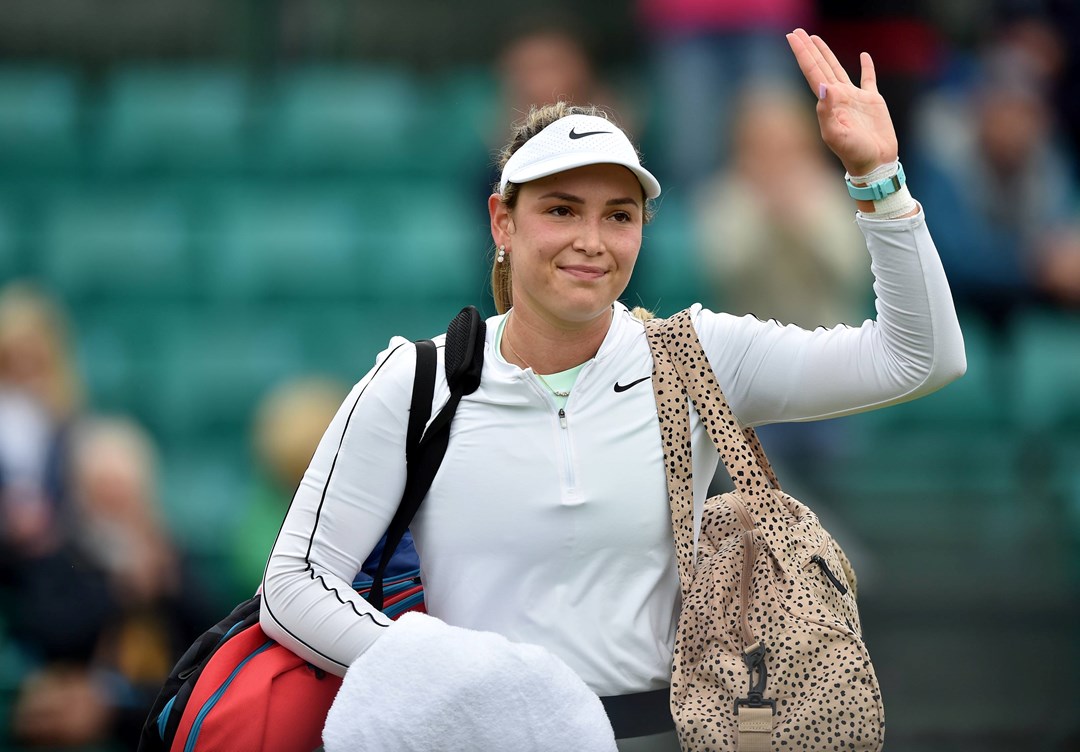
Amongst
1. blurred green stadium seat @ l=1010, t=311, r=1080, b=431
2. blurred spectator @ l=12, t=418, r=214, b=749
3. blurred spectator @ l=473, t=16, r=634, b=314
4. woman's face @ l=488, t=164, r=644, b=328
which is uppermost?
blurred spectator @ l=473, t=16, r=634, b=314

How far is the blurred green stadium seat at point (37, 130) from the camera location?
745cm

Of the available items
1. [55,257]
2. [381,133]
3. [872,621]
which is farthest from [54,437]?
[872,621]

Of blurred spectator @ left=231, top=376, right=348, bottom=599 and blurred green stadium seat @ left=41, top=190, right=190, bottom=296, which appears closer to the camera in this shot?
blurred spectator @ left=231, top=376, right=348, bottom=599

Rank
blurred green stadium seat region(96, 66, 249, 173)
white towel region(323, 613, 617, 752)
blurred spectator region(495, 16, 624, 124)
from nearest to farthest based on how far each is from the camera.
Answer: white towel region(323, 613, 617, 752) → blurred spectator region(495, 16, 624, 124) → blurred green stadium seat region(96, 66, 249, 173)

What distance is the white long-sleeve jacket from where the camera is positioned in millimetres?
2512

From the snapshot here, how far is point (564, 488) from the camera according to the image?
253 centimetres

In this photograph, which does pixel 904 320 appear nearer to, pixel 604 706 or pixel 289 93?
pixel 604 706

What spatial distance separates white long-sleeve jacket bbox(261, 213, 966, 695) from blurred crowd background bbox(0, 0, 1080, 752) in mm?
2535

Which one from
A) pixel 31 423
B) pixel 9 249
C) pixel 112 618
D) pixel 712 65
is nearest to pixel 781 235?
pixel 712 65

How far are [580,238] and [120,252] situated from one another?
490 cm

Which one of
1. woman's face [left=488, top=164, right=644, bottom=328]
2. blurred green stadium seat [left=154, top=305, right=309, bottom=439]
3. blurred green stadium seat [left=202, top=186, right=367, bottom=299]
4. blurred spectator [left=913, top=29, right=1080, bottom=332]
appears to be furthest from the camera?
blurred green stadium seat [left=202, top=186, right=367, bottom=299]

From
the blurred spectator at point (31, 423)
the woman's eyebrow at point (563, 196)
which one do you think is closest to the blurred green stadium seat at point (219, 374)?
the blurred spectator at point (31, 423)

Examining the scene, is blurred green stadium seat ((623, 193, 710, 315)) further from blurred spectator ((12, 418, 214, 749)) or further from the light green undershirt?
the light green undershirt

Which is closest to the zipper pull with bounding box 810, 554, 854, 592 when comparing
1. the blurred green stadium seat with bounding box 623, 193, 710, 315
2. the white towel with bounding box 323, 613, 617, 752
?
the white towel with bounding box 323, 613, 617, 752
